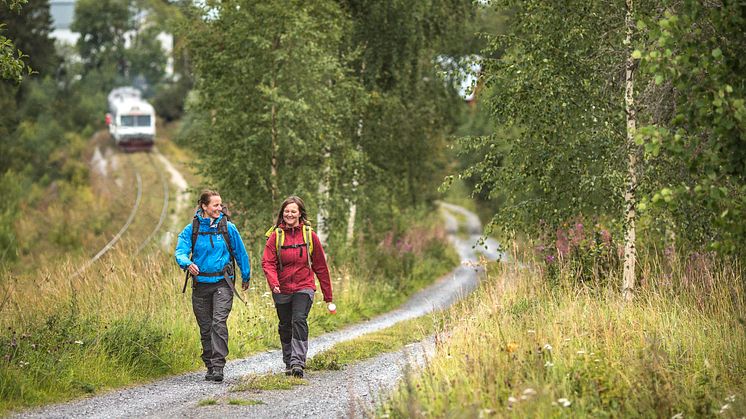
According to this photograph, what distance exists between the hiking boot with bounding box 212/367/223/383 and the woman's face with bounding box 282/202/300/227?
5.54 ft

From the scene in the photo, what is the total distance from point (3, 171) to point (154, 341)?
32740mm

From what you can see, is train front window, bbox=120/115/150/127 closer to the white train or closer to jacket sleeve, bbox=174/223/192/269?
the white train

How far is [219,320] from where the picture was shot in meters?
10.7

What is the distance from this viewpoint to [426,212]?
4016 centimetres

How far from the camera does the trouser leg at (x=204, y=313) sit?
422 inches

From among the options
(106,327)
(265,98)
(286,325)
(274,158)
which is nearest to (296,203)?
(286,325)

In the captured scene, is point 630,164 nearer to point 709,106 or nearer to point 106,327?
point 709,106

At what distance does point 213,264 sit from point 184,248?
1.13ft

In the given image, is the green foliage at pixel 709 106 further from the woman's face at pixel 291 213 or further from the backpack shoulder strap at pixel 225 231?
the backpack shoulder strap at pixel 225 231

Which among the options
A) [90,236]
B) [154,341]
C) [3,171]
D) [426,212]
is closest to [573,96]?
[154,341]

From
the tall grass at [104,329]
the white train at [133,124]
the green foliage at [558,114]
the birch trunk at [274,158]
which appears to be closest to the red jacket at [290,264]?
the tall grass at [104,329]

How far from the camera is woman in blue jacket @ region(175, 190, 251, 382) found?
414 inches

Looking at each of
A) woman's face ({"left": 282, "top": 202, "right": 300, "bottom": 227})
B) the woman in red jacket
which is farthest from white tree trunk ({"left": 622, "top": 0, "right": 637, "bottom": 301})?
woman's face ({"left": 282, "top": 202, "right": 300, "bottom": 227})

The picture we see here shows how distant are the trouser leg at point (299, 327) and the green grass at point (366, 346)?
2.52 ft
